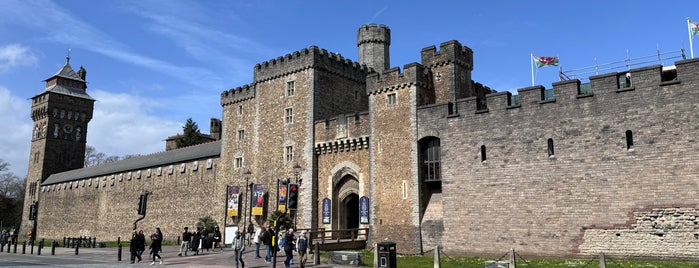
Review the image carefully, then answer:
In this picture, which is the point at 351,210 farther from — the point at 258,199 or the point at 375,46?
the point at 375,46

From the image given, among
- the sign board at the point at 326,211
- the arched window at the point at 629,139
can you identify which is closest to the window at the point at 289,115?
the sign board at the point at 326,211

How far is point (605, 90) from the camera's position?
77.8 ft

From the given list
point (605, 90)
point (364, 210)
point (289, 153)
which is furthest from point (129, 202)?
point (605, 90)

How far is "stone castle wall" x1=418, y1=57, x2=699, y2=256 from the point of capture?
21.9 metres

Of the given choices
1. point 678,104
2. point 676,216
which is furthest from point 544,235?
point 678,104

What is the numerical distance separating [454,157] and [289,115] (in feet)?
43.2

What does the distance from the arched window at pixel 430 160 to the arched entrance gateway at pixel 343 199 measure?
208 inches

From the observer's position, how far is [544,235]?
961 inches

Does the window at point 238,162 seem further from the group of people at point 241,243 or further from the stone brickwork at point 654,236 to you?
the stone brickwork at point 654,236

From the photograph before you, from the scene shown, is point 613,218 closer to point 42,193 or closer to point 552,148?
point 552,148

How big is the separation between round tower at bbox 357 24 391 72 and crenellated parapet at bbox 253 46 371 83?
3.73 ft

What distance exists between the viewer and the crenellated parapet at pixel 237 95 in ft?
133

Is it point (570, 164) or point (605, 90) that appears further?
point (570, 164)

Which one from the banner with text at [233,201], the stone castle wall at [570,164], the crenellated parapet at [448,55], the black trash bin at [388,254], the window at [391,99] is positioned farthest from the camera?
the banner with text at [233,201]
